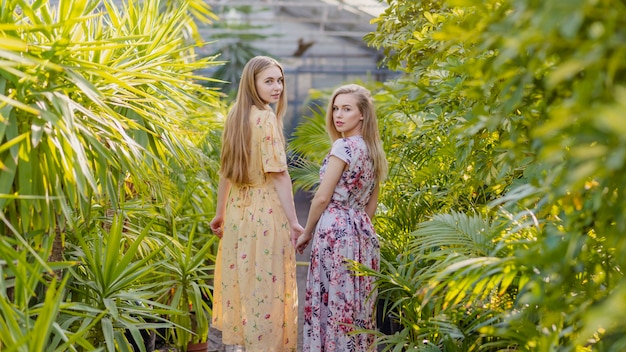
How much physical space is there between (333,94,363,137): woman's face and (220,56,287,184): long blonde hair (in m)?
0.33

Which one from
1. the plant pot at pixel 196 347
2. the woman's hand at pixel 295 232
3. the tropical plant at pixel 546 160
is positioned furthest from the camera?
the plant pot at pixel 196 347

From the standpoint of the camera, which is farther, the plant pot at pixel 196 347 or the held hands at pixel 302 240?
the plant pot at pixel 196 347

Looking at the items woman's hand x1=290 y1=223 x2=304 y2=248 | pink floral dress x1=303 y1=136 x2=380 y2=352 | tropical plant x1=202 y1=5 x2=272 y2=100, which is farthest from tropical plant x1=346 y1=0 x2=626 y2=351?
tropical plant x1=202 y1=5 x2=272 y2=100

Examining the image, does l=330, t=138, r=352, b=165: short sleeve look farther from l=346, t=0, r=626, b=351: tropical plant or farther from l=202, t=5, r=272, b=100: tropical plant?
l=202, t=5, r=272, b=100: tropical plant

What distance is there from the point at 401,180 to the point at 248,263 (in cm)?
93

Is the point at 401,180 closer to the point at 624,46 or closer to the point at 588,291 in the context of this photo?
the point at 588,291

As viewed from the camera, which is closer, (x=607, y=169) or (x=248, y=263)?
(x=607, y=169)

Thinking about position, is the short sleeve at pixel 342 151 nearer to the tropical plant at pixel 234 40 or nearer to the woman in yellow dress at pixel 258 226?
the woman in yellow dress at pixel 258 226

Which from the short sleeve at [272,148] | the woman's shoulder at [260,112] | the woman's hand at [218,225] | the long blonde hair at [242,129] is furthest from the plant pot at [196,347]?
the woman's shoulder at [260,112]

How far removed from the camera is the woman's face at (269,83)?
345cm

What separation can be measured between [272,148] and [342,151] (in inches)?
14.2

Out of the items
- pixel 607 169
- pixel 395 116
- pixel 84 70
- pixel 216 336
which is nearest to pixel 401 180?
pixel 395 116

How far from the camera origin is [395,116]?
454cm

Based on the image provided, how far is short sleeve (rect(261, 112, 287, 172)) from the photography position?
337 centimetres
